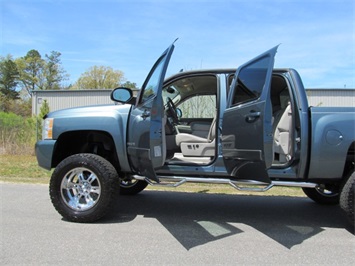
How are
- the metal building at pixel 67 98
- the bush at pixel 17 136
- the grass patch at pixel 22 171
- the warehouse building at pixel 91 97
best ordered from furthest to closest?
the metal building at pixel 67 98, the warehouse building at pixel 91 97, the bush at pixel 17 136, the grass patch at pixel 22 171

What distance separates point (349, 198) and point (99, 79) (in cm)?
6199

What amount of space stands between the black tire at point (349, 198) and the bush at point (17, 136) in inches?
488

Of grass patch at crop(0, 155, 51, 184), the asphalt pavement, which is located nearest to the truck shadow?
the asphalt pavement

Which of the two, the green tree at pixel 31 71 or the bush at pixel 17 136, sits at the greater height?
the green tree at pixel 31 71

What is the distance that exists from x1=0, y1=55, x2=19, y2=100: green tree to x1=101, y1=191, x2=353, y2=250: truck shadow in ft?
244

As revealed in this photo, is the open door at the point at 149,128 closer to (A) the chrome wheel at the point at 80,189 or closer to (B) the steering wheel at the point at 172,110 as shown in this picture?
(A) the chrome wheel at the point at 80,189

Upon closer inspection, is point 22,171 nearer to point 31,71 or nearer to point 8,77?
point 31,71

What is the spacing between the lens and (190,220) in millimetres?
5020

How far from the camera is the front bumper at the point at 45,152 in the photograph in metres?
5.01

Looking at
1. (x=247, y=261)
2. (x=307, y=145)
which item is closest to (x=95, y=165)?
(x=247, y=261)

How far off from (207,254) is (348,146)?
7.24 ft

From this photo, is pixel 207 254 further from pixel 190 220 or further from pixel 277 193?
pixel 277 193

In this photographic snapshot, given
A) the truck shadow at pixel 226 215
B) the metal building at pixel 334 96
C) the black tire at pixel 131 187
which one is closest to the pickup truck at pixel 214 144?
the truck shadow at pixel 226 215

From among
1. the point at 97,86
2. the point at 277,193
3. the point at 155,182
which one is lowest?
the point at 277,193
